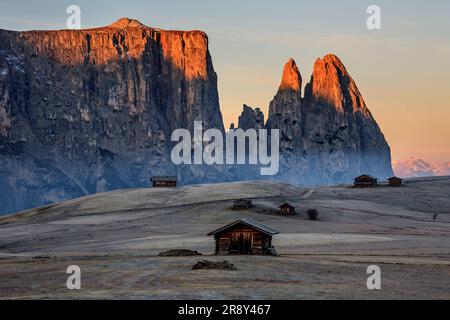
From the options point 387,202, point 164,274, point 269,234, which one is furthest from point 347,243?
point 387,202

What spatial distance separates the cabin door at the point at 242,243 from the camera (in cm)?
5353

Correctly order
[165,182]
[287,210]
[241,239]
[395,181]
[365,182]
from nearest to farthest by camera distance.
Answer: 1. [241,239]
2. [287,210]
3. [395,181]
4. [365,182]
5. [165,182]

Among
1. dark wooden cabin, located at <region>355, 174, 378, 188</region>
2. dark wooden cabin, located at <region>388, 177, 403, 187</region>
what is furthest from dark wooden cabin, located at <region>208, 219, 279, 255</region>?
dark wooden cabin, located at <region>388, 177, 403, 187</region>

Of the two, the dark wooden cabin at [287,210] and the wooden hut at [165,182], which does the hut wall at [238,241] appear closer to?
the dark wooden cabin at [287,210]

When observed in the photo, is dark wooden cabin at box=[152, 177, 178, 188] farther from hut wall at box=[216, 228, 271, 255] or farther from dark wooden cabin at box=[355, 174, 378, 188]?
hut wall at box=[216, 228, 271, 255]

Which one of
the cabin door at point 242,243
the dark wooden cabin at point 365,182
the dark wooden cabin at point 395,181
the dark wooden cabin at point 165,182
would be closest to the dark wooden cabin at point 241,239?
the cabin door at point 242,243

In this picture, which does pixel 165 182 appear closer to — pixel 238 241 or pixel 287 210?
pixel 287 210

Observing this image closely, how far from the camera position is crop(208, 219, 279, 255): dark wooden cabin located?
53.1m

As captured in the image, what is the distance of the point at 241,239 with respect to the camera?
176ft

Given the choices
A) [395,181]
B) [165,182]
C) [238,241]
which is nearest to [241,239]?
[238,241]

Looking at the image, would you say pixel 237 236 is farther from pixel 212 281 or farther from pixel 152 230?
pixel 152 230

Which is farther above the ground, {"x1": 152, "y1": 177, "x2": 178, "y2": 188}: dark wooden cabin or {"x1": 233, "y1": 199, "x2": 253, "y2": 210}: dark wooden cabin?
{"x1": 152, "y1": 177, "x2": 178, "y2": 188}: dark wooden cabin

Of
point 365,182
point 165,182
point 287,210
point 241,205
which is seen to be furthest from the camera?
point 165,182

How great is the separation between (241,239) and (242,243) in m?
0.31
